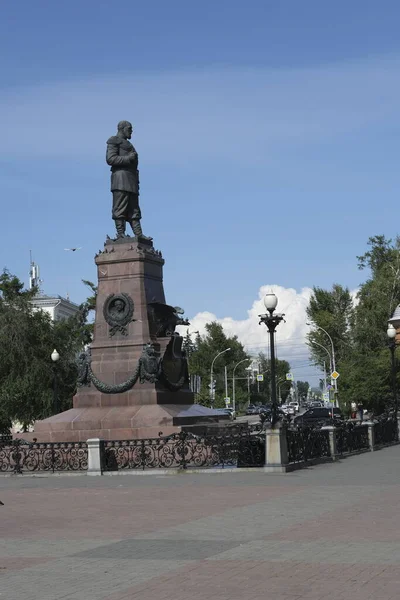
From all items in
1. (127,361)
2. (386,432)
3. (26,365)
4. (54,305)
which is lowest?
(386,432)

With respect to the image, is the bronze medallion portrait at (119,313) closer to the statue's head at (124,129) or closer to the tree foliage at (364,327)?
the statue's head at (124,129)

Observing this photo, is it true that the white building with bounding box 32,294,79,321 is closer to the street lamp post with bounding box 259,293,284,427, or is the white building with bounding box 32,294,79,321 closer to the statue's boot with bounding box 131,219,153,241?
the statue's boot with bounding box 131,219,153,241

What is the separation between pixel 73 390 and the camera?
55156 millimetres

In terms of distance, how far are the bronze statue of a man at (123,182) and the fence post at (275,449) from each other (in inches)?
384

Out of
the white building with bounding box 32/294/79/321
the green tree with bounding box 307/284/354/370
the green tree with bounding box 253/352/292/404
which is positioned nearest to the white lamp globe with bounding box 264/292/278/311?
the green tree with bounding box 307/284/354/370

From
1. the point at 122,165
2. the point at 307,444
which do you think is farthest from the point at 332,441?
the point at 122,165

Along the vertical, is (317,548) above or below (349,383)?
below

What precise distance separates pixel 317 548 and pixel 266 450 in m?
13.1

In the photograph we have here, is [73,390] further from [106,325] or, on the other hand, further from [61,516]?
[61,516]

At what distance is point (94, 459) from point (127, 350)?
17.4 feet

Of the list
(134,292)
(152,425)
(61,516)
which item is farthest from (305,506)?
(134,292)

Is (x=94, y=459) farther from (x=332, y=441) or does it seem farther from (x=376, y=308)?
(x=376, y=308)

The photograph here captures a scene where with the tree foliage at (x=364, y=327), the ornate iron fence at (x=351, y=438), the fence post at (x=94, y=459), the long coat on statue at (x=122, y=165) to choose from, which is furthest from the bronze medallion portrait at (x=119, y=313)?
the tree foliage at (x=364, y=327)

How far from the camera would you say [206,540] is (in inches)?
Result: 521
